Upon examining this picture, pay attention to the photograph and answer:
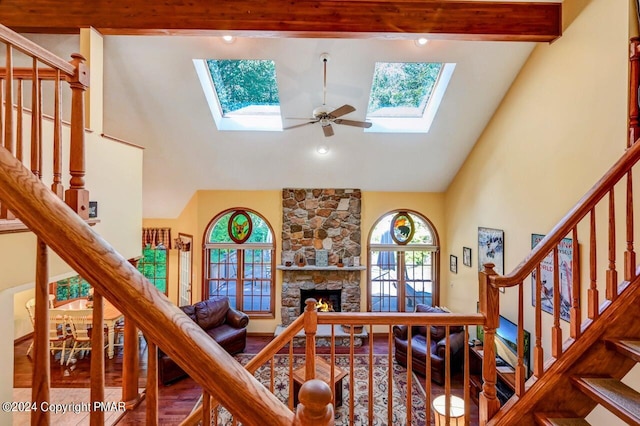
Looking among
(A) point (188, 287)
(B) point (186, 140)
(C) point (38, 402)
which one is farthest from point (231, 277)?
(C) point (38, 402)

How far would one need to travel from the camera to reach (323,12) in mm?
3266

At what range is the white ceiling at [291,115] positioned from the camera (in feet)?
12.4

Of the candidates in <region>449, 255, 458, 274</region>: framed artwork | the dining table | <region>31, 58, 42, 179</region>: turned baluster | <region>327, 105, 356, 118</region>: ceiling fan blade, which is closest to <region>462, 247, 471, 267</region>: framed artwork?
<region>449, 255, 458, 274</region>: framed artwork

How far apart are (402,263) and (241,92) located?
4575 mm

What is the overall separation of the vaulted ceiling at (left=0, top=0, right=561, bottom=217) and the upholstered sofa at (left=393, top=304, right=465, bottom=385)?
2843 mm

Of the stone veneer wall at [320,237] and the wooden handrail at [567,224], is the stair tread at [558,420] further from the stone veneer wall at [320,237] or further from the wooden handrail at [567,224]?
the stone veneer wall at [320,237]

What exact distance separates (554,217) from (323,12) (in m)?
3.31

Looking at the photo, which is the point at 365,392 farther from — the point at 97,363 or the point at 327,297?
the point at 97,363

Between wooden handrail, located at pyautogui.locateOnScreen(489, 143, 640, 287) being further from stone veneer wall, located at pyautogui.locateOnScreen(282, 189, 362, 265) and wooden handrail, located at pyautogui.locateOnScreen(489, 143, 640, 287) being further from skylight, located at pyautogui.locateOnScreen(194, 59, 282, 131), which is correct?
stone veneer wall, located at pyautogui.locateOnScreen(282, 189, 362, 265)

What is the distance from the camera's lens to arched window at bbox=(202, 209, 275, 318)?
6.56 m

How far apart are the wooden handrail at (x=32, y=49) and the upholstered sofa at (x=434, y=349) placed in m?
4.68

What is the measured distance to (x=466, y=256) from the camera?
554 cm

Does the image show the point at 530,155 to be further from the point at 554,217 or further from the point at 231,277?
the point at 231,277

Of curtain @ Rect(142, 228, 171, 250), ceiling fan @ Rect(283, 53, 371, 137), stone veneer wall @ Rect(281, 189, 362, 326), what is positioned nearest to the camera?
ceiling fan @ Rect(283, 53, 371, 137)
